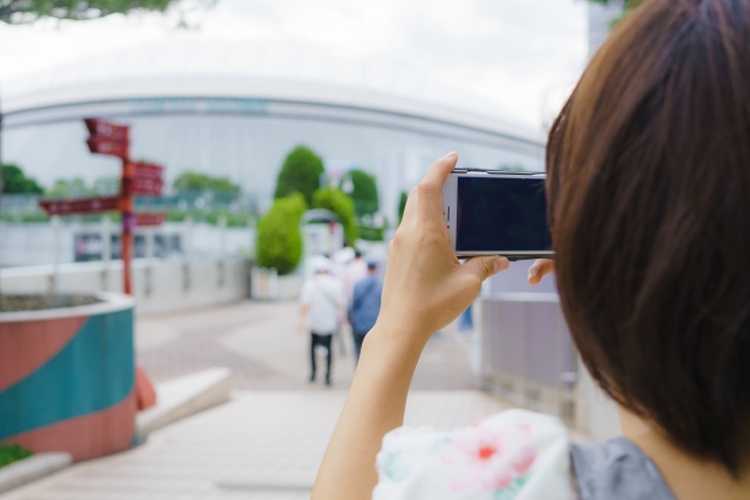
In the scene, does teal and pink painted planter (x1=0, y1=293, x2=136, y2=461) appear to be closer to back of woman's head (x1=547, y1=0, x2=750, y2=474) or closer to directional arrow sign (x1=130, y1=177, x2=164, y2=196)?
directional arrow sign (x1=130, y1=177, x2=164, y2=196)

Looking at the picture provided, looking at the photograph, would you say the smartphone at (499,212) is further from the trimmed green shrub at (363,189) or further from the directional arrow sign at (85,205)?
the trimmed green shrub at (363,189)

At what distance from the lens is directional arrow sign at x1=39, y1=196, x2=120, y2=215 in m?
6.78

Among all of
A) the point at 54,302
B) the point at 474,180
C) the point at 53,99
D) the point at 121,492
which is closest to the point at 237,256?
the point at 54,302

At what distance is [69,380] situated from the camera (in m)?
5.17

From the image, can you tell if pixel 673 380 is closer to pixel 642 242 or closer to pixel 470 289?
pixel 642 242

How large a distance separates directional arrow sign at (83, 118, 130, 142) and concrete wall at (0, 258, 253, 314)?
4805 mm

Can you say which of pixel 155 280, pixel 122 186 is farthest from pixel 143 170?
pixel 155 280

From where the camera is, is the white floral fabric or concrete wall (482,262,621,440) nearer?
the white floral fabric

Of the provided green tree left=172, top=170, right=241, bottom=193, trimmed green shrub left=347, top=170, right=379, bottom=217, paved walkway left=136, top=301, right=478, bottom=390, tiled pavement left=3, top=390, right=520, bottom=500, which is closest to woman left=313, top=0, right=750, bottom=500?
tiled pavement left=3, top=390, right=520, bottom=500

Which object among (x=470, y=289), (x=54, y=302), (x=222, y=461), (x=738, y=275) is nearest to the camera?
(x=738, y=275)

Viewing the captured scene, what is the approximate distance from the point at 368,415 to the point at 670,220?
39 centimetres

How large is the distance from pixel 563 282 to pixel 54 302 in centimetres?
601

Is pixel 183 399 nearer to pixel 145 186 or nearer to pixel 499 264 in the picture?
pixel 145 186

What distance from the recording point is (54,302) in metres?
5.86
